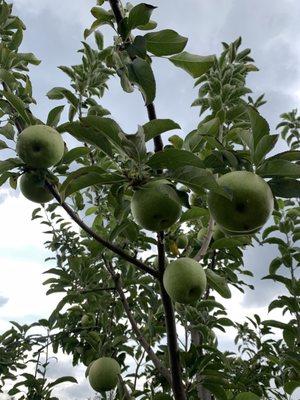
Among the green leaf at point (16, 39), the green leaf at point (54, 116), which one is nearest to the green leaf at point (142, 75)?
the green leaf at point (54, 116)

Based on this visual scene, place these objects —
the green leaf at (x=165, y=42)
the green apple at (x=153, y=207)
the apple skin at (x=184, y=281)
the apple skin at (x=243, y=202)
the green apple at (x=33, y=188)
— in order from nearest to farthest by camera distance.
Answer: the apple skin at (x=243, y=202) < the green apple at (x=153, y=207) < the green leaf at (x=165, y=42) < the apple skin at (x=184, y=281) < the green apple at (x=33, y=188)

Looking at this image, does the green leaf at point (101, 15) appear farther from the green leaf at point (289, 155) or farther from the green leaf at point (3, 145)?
the green leaf at point (289, 155)

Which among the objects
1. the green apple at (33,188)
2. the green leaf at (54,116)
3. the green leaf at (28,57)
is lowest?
the green apple at (33,188)

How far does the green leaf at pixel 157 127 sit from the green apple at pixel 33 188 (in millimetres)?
710

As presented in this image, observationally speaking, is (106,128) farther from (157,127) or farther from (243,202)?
(243,202)

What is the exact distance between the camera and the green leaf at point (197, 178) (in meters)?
1.45

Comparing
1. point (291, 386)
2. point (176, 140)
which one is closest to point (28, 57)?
point (176, 140)

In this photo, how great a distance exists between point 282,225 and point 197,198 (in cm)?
120

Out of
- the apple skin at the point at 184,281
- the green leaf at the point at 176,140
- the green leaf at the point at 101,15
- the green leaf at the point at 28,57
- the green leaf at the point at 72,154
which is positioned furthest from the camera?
the green leaf at the point at 28,57

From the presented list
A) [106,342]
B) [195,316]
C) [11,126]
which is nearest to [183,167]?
[11,126]

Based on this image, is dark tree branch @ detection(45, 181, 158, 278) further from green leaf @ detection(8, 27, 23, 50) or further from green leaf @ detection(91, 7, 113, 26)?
green leaf @ detection(8, 27, 23, 50)

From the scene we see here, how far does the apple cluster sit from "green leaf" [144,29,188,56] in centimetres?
73

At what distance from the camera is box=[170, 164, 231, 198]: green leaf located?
1.45m

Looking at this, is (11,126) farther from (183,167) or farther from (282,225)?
(282,225)
